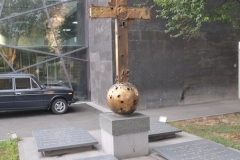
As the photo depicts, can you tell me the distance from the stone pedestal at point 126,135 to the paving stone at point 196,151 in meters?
0.38

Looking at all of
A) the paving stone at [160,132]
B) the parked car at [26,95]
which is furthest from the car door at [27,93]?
the paving stone at [160,132]

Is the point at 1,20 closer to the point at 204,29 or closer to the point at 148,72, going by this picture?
the point at 148,72

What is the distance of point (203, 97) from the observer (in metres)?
12.6

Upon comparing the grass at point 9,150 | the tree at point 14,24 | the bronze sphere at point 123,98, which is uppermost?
the tree at point 14,24

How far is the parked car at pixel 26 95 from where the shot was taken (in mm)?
10250

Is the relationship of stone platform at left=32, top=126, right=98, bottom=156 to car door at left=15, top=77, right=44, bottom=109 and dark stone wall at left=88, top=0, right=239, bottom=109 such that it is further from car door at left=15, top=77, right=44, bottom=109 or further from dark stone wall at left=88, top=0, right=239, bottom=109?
dark stone wall at left=88, top=0, right=239, bottom=109

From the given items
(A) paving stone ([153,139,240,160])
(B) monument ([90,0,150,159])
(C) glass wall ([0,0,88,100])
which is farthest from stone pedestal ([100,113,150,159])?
(C) glass wall ([0,0,88,100])

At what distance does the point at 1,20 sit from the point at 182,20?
805cm

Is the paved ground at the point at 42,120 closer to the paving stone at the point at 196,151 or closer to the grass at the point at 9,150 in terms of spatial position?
the grass at the point at 9,150

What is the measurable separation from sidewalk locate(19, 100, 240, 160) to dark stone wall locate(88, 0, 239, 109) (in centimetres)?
59

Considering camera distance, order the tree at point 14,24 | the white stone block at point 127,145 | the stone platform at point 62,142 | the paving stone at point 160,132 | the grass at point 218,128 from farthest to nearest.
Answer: the tree at point 14,24
the grass at point 218,128
the paving stone at point 160,132
the stone platform at point 62,142
the white stone block at point 127,145

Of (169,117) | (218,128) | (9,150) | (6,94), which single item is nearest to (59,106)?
(6,94)

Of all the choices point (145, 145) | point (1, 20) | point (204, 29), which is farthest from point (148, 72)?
point (1, 20)

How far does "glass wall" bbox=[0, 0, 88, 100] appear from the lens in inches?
514
